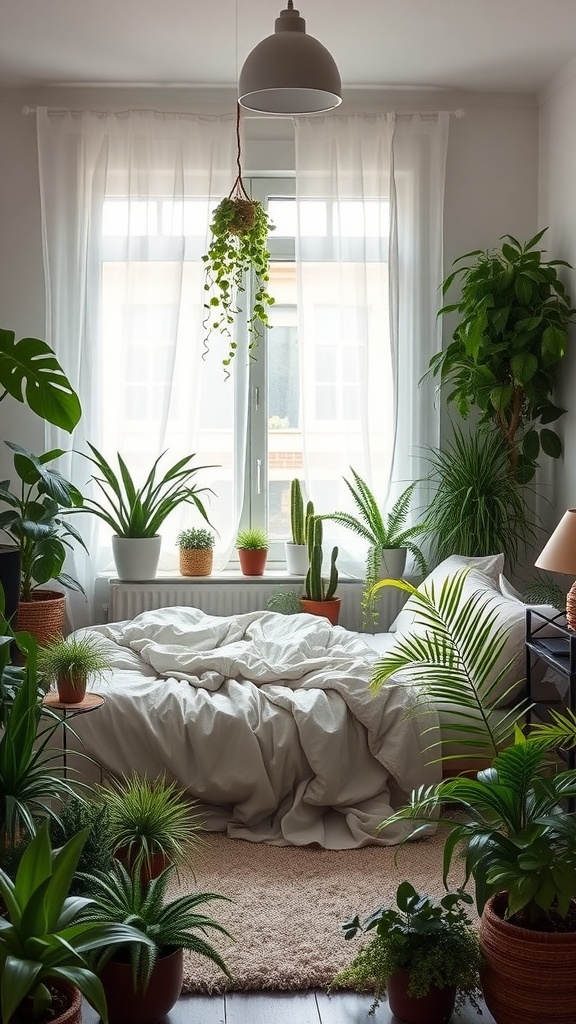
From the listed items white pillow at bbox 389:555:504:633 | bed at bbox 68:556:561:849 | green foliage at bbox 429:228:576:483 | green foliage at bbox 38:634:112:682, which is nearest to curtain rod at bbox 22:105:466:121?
green foliage at bbox 429:228:576:483

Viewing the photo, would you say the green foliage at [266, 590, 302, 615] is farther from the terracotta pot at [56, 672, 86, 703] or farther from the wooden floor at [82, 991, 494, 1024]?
the wooden floor at [82, 991, 494, 1024]

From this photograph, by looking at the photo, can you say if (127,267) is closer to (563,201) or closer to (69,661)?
(563,201)

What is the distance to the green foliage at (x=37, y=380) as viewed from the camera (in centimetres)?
443

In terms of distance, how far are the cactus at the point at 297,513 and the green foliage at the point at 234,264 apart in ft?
2.27

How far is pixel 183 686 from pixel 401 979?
1579mm

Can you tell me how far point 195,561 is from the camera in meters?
5.28

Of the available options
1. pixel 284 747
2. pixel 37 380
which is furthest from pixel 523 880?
pixel 37 380

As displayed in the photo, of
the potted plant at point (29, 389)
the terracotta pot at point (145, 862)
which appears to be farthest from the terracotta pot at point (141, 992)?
the potted plant at point (29, 389)

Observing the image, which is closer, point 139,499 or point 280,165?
point 139,499

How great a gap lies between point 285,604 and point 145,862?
7.40 ft

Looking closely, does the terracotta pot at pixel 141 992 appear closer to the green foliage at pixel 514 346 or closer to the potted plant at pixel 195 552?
the potted plant at pixel 195 552

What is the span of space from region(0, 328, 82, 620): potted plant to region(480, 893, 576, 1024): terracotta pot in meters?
2.59

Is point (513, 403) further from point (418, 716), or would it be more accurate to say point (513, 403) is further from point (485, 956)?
point (485, 956)

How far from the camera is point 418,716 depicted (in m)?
3.73
